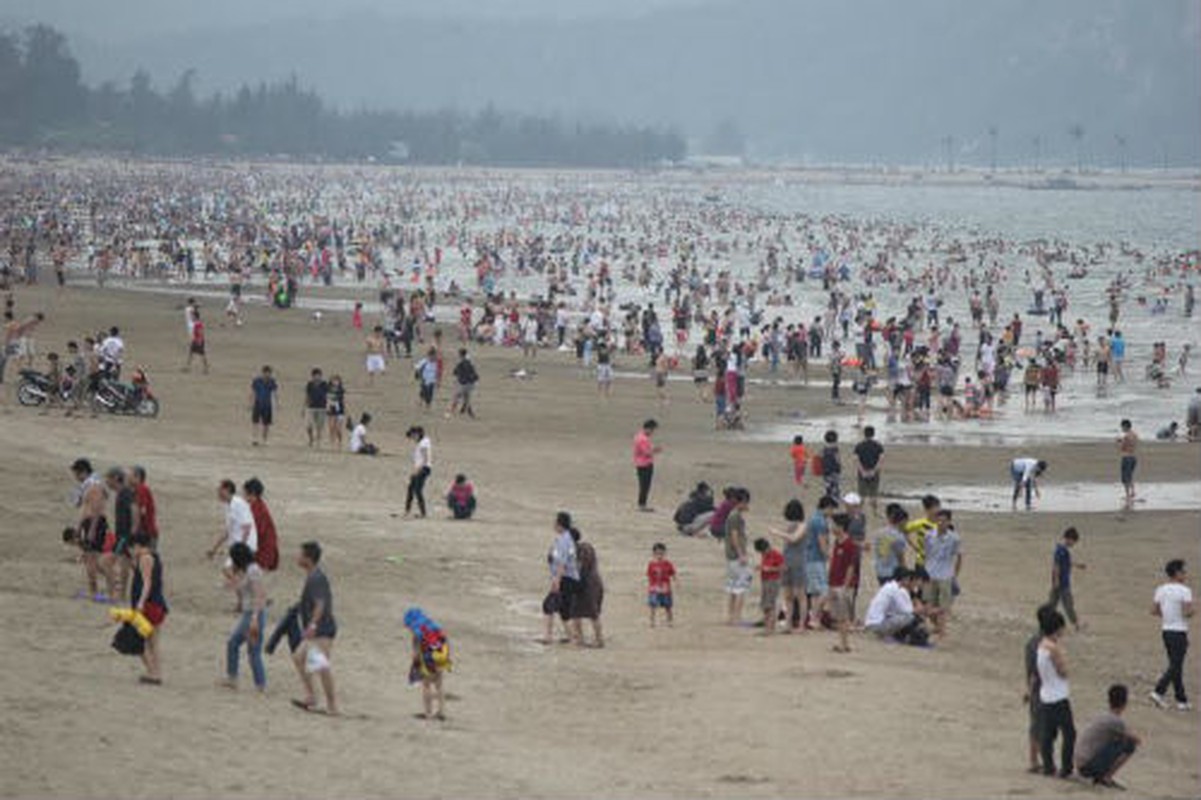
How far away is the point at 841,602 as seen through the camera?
58.3 feet

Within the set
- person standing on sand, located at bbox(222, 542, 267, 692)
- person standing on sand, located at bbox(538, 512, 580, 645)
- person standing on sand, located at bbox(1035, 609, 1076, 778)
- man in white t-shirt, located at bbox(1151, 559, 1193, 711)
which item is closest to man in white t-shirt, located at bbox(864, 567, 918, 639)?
man in white t-shirt, located at bbox(1151, 559, 1193, 711)

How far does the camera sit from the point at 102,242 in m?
76.8

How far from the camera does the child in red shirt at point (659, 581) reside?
715 inches

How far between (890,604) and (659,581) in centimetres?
202

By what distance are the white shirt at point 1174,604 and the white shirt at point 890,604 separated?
2204 millimetres

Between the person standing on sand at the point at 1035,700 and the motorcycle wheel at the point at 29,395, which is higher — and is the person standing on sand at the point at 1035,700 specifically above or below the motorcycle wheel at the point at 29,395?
below

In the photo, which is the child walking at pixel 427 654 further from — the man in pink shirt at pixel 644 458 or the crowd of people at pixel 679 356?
the man in pink shirt at pixel 644 458

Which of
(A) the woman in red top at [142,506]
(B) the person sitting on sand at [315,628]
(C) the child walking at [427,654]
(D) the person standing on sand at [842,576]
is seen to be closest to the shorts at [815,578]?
(D) the person standing on sand at [842,576]

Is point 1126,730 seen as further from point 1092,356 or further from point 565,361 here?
point 1092,356

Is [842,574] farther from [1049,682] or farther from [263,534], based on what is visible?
[263,534]

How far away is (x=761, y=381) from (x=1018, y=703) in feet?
89.1

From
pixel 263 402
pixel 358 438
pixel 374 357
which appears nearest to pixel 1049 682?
pixel 358 438

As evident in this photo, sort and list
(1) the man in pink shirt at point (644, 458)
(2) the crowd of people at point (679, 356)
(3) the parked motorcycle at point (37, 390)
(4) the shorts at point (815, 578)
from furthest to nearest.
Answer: (3) the parked motorcycle at point (37, 390), (1) the man in pink shirt at point (644, 458), (4) the shorts at point (815, 578), (2) the crowd of people at point (679, 356)

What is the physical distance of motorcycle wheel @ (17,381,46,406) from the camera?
2917 cm
